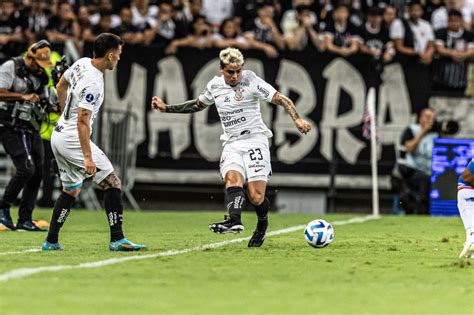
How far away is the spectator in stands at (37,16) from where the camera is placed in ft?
77.0

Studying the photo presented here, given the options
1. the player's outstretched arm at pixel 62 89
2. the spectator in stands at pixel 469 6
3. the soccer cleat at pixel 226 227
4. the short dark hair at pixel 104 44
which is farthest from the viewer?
the spectator in stands at pixel 469 6

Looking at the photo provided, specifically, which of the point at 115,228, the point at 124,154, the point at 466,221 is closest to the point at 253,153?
the point at 115,228

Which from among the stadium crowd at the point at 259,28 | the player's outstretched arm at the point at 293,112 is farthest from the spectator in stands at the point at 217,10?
the player's outstretched arm at the point at 293,112

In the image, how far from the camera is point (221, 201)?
79.7 feet

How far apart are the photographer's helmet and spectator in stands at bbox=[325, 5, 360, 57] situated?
9358 mm

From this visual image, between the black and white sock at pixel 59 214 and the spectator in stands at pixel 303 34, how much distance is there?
40.4ft

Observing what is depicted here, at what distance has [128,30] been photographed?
23859 millimetres

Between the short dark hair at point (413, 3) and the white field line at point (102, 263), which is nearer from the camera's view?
the white field line at point (102, 263)

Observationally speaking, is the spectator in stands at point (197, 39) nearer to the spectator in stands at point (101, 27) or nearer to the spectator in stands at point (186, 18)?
the spectator in stands at point (186, 18)

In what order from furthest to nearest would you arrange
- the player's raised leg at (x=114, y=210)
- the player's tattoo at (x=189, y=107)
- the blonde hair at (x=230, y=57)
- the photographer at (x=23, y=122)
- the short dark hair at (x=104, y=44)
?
1. the photographer at (x=23, y=122)
2. the player's tattoo at (x=189, y=107)
3. the blonde hair at (x=230, y=57)
4. the player's raised leg at (x=114, y=210)
5. the short dark hair at (x=104, y=44)

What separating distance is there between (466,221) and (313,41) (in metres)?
12.8

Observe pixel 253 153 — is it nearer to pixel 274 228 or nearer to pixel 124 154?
pixel 274 228

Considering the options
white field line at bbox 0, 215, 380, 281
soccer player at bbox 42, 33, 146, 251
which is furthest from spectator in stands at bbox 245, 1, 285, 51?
soccer player at bbox 42, 33, 146, 251

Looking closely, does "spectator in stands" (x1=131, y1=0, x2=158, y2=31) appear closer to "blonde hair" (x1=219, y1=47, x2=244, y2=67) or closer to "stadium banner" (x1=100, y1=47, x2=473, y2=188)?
"stadium banner" (x1=100, y1=47, x2=473, y2=188)
